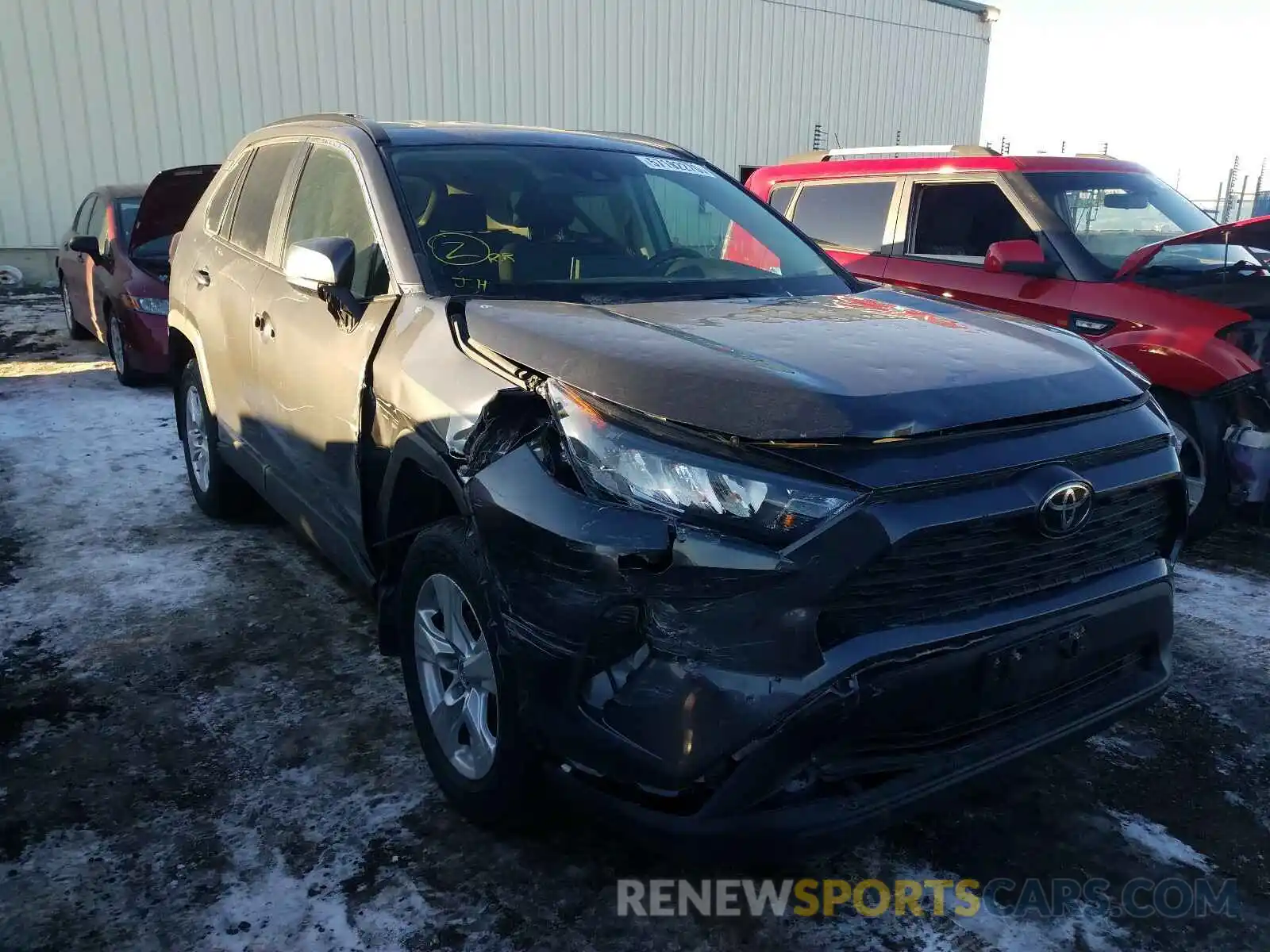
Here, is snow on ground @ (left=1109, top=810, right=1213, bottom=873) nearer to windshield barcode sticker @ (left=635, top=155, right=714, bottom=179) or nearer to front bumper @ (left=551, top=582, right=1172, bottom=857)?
front bumper @ (left=551, top=582, right=1172, bottom=857)

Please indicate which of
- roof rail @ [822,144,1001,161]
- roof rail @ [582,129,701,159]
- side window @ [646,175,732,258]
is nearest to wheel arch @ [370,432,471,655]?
side window @ [646,175,732,258]

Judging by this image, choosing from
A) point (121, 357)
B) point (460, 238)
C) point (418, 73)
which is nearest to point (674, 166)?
point (460, 238)

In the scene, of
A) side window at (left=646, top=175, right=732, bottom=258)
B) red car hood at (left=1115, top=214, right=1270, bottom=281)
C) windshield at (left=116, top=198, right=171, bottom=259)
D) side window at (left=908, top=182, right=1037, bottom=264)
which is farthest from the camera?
windshield at (left=116, top=198, right=171, bottom=259)

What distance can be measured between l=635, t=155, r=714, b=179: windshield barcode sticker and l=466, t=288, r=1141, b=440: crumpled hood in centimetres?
110

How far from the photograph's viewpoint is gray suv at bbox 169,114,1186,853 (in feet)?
6.23

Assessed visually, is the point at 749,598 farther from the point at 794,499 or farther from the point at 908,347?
the point at 908,347

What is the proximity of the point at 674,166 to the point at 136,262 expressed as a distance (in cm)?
541

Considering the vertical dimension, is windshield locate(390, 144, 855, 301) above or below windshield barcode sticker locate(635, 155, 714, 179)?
below

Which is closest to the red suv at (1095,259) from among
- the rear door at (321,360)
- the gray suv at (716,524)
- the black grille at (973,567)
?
the gray suv at (716,524)

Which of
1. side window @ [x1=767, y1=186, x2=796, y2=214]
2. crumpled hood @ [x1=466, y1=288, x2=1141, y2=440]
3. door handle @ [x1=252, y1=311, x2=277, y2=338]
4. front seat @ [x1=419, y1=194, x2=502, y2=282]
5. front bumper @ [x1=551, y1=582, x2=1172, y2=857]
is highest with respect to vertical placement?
front seat @ [x1=419, y1=194, x2=502, y2=282]

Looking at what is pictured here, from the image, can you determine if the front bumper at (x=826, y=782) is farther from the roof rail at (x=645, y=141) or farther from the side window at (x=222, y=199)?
the side window at (x=222, y=199)

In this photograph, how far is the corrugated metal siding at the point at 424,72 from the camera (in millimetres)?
13336

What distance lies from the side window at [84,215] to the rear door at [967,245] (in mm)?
7216

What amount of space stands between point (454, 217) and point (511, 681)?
1.61m
